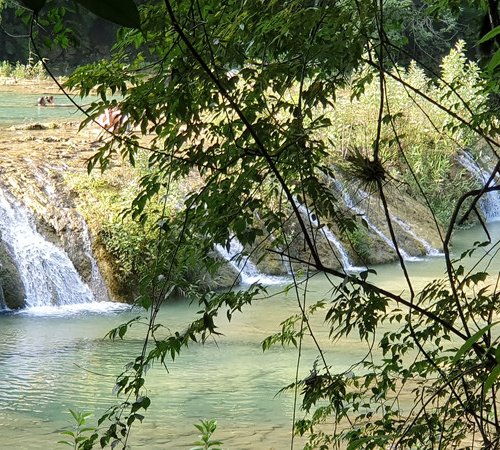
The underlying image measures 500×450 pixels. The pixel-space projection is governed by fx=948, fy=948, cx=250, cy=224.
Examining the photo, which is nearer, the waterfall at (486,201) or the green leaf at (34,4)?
the green leaf at (34,4)

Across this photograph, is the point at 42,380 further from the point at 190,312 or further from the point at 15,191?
the point at 15,191

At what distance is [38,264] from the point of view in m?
9.96

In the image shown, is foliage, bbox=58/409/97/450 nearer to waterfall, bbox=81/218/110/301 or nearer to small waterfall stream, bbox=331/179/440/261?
waterfall, bbox=81/218/110/301

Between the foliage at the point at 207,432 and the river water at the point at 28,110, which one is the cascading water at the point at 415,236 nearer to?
the river water at the point at 28,110

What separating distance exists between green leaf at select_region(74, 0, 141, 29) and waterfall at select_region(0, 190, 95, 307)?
925cm

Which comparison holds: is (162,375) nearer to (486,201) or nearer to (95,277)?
(95,277)

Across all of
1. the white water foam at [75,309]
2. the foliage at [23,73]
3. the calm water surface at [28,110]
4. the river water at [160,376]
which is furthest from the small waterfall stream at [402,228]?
the foliage at [23,73]

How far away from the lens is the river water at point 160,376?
5.66 m

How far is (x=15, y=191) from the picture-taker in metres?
10.6

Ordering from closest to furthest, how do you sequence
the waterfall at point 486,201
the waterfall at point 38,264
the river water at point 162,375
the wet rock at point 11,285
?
1. the river water at point 162,375
2. the wet rock at point 11,285
3. the waterfall at point 38,264
4. the waterfall at point 486,201

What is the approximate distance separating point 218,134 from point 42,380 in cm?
451

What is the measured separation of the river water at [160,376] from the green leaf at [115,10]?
4.35 m

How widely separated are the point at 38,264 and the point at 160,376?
349cm

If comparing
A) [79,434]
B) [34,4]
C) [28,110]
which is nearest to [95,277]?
[79,434]
